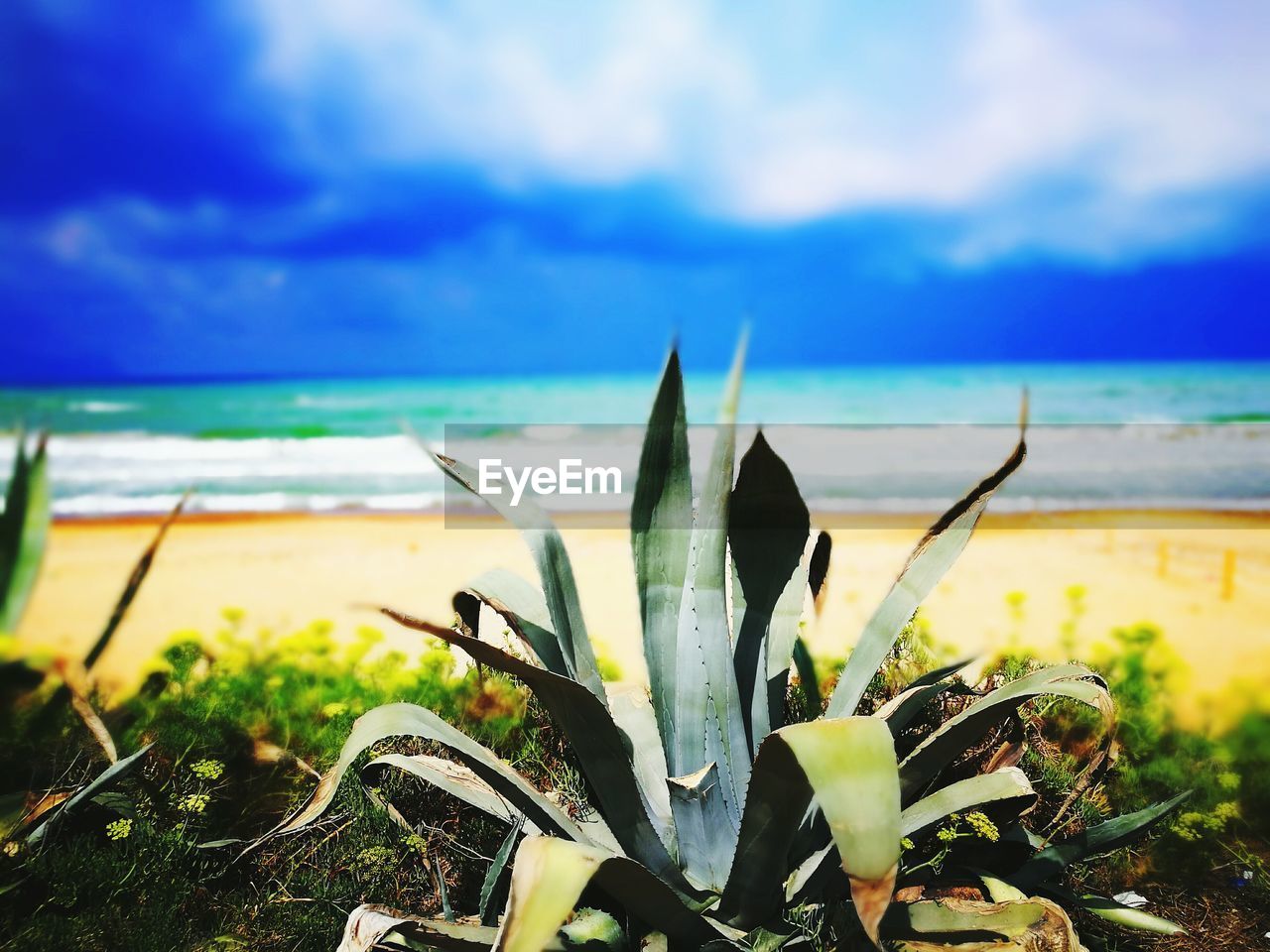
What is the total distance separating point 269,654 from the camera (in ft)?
10.5

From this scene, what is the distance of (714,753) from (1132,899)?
1182 mm

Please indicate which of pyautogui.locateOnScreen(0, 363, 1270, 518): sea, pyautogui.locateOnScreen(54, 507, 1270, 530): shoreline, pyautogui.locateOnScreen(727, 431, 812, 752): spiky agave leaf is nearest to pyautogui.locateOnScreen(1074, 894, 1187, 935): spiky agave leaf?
pyautogui.locateOnScreen(727, 431, 812, 752): spiky agave leaf

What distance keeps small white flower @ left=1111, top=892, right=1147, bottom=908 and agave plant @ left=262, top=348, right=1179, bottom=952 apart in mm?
231

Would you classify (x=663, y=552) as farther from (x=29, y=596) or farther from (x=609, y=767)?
(x=29, y=596)

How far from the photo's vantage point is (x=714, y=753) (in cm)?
198

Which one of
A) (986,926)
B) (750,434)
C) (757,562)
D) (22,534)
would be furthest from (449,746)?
(750,434)

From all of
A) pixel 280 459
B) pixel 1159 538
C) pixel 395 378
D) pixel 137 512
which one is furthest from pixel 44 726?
pixel 395 378

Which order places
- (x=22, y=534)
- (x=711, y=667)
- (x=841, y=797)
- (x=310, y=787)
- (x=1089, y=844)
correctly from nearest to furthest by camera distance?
Answer: (x=841, y=797), (x=22, y=534), (x=711, y=667), (x=1089, y=844), (x=310, y=787)

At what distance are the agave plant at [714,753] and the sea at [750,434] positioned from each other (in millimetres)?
6820

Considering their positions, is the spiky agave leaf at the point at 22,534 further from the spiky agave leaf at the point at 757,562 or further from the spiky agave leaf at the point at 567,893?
the spiky agave leaf at the point at 757,562

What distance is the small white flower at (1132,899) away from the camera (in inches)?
92.9

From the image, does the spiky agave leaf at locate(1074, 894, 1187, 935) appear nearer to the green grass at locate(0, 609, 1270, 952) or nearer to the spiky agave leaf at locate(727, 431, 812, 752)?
the green grass at locate(0, 609, 1270, 952)

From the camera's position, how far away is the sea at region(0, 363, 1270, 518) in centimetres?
1313

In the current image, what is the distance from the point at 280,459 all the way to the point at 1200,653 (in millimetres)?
14745
